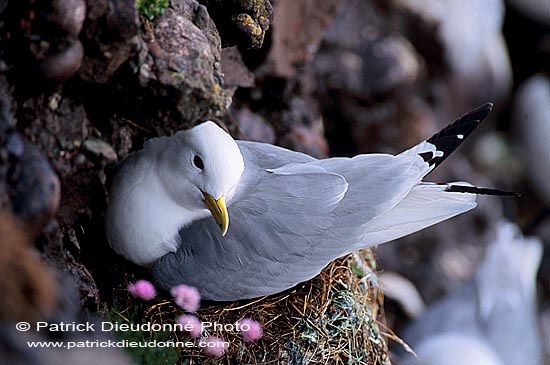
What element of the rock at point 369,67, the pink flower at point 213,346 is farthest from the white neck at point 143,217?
the rock at point 369,67

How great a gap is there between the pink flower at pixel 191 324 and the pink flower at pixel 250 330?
0.11m

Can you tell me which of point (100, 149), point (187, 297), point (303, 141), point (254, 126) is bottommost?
point (303, 141)

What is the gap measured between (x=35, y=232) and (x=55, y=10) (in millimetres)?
405

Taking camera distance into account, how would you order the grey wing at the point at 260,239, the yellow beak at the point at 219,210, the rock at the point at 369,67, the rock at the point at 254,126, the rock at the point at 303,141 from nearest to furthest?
the yellow beak at the point at 219,210, the grey wing at the point at 260,239, the rock at the point at 254,126, the rock at the point at 303,141, the rock at the point at 369,67

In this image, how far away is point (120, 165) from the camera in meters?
1.73

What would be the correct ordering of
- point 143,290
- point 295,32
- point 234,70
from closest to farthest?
point 143,290
point 234,70
point 295,32

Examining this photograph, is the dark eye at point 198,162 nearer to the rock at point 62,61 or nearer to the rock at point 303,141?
the rock at point 62,61

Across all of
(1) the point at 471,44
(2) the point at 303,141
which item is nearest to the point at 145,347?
(2) the point at 303,141

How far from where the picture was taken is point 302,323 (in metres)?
1.80

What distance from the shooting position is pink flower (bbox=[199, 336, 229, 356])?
160cm

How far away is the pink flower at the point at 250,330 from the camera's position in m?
1.67

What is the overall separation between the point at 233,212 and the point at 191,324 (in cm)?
30

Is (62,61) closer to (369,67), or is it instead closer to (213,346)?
(213,346)

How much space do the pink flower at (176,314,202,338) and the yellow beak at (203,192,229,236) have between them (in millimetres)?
216
